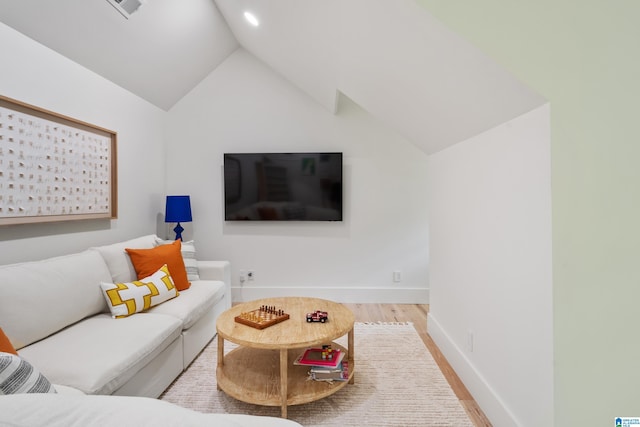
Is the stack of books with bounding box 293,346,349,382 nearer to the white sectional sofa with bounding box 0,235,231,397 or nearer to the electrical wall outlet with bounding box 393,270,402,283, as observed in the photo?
the white sectional sofa with bounding box 0,235,231,397

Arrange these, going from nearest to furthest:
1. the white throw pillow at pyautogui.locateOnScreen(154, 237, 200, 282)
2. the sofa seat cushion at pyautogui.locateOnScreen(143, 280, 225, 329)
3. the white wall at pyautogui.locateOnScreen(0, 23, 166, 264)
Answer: the white wall at pyautogui.locateOnScreen(0, 23, 166, 264) → the sofa seat cushion at pyautogui.locateOnScreen(143, 280, 225, 329) → the white throw pillow at pyautogui.locateOnScreen(154, 237, 200, 282)

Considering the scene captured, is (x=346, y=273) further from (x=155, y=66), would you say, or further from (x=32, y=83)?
(x=32, y=83)

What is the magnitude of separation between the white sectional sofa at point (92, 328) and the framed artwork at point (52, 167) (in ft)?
1.27

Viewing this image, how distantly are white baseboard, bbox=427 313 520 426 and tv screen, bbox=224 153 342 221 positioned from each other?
1.75 m

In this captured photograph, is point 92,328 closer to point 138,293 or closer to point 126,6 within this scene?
point 138,293

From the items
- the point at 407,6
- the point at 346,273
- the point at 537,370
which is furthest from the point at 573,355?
the point at 346,273

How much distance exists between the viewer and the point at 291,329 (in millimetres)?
1979

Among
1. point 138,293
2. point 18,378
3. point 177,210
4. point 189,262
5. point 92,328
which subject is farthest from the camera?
point 177,210

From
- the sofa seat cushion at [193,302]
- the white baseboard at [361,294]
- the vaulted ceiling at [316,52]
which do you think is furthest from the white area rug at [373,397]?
the vaulted ceiling at [316,52]

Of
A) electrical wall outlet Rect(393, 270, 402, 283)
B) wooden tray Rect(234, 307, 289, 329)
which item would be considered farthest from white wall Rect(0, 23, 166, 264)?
electrical wall outlet Rect(393, 270, 402, 283)

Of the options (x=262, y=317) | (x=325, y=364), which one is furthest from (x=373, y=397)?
(x=262, y=317)

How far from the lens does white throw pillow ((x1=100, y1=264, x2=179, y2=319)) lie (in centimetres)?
213

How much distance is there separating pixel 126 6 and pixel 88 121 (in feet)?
2.99

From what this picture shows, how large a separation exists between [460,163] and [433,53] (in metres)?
0.97
